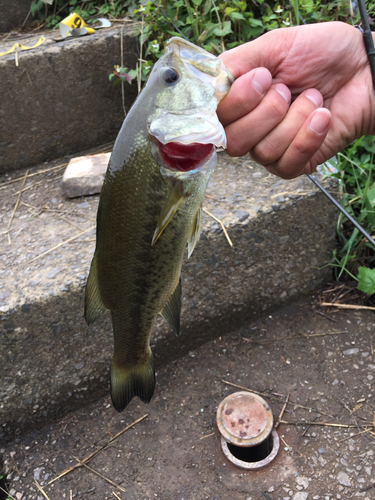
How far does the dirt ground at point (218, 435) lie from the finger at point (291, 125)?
Answer: 4.55 feet

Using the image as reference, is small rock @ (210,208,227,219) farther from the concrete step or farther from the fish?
the fish

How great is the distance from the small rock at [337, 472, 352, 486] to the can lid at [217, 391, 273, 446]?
1.15 ft

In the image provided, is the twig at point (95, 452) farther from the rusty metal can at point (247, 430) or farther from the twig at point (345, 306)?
the twig at point (345, 306)

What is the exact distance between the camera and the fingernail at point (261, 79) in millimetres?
1253

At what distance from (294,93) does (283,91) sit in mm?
148


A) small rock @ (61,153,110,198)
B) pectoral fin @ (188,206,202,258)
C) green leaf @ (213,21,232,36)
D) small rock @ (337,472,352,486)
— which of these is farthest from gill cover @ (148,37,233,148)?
small rock @ (337,472,352,486)

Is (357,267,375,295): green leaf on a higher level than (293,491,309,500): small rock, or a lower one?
higher

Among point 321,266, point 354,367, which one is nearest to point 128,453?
point 354,367

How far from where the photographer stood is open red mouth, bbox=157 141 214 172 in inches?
44.2

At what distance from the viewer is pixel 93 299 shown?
1349 millimetres

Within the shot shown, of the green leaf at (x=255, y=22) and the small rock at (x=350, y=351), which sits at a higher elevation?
the green leaf at (x=255, y=22)

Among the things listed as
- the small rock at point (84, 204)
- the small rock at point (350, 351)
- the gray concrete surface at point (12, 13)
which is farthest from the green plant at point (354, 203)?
the gray concrete surface at point (12, 13)

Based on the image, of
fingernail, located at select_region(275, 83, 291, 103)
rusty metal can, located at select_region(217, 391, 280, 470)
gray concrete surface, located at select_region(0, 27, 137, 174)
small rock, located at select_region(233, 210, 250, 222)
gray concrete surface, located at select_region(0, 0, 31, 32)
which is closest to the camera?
fingernail, located at select_region(275, 83, 291, 103)

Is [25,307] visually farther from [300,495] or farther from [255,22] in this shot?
[255,22]
